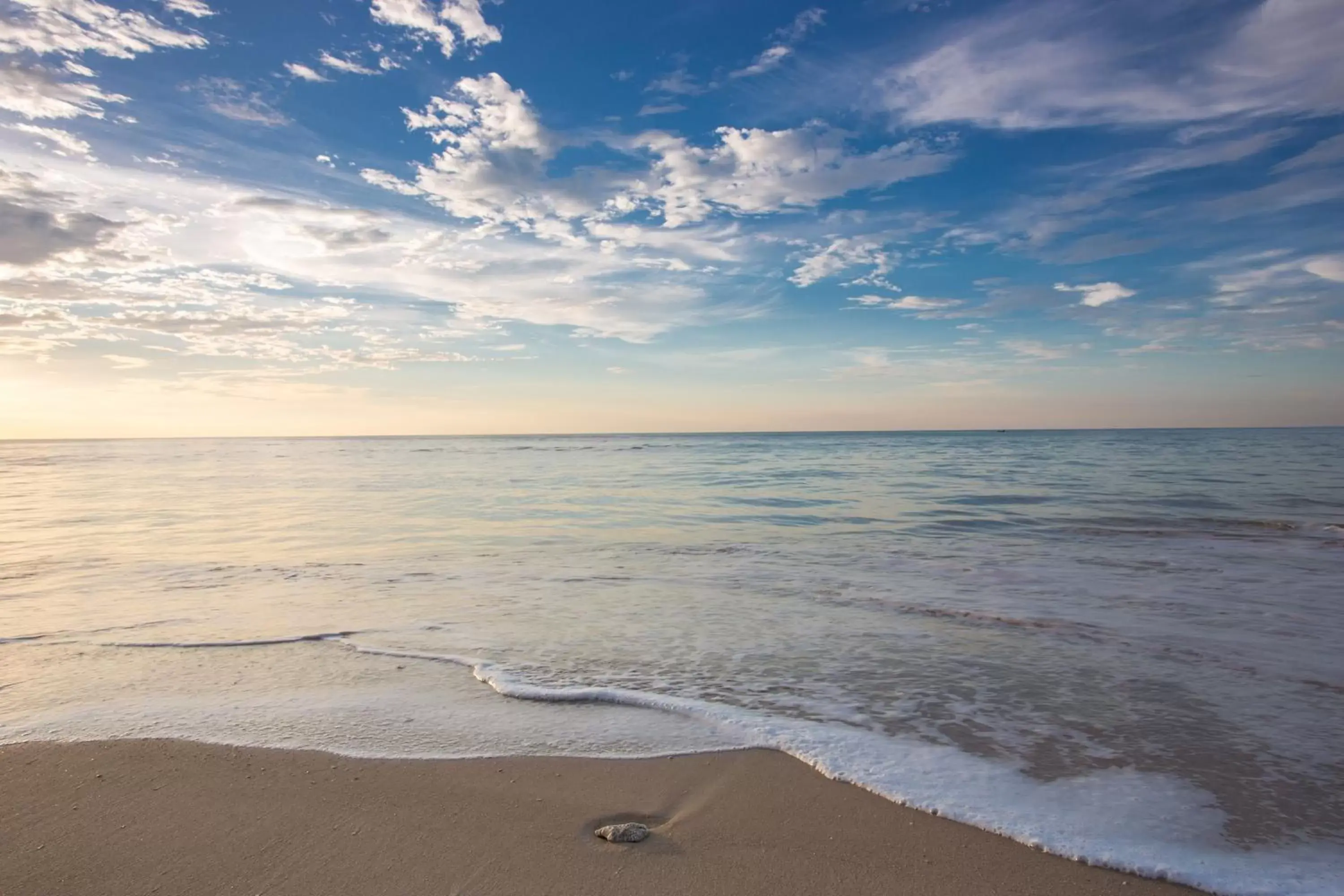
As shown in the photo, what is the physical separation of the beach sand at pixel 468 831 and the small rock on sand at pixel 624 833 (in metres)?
0.04

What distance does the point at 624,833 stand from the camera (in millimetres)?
3436

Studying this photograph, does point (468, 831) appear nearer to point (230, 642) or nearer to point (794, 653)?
point (794, 653)

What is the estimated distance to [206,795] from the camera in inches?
151

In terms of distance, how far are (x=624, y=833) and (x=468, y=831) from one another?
0.77m

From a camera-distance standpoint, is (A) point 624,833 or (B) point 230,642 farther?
(B) point 230,642

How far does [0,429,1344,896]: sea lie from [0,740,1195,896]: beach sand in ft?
0.81

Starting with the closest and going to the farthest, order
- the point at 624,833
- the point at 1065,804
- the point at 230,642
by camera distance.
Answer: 1. the point at 624,833
2. the point at 1065,804
3. the point at 230,642

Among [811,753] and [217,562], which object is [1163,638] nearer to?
[811,753]

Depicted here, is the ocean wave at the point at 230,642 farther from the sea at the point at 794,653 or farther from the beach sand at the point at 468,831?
the beach sand at the point at 468,831

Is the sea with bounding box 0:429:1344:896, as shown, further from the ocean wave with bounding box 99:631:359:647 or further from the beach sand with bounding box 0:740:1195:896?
the beach sand with bounding box 0:740:1195:896

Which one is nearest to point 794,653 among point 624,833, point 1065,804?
point 1065,804

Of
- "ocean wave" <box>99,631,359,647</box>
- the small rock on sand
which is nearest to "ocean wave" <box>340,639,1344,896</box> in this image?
the small rock on sand

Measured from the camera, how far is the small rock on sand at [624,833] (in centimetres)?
341

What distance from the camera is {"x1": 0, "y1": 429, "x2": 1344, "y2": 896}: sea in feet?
13.4
